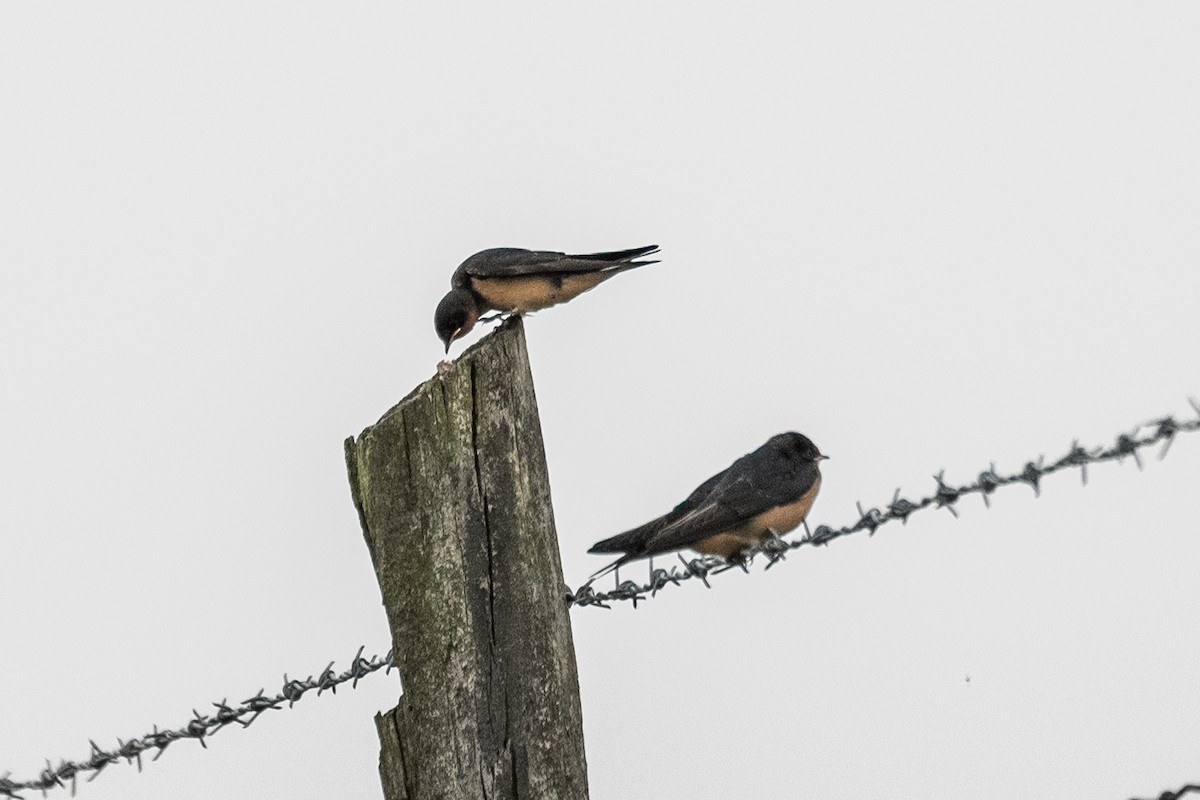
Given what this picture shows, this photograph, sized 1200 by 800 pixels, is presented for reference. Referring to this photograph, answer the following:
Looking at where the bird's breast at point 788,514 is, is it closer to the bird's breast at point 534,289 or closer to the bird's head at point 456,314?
the bird's breast at point 534,289

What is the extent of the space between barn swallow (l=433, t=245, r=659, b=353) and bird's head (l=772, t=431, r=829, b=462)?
108 centimetres

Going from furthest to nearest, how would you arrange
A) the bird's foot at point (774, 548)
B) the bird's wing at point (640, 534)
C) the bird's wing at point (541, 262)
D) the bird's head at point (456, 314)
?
the bird's head at point (456, 314)
the bird's wing at point (541, 262)
the bird's wing at point (640, 534)
the bird's foot at point (774, 548)

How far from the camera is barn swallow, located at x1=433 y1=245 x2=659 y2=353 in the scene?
7.78 m

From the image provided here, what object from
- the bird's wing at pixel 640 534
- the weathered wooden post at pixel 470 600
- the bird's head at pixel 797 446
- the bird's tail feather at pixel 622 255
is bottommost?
the weathered wooden post at pixel 470 600

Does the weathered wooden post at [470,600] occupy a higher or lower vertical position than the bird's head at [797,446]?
lower

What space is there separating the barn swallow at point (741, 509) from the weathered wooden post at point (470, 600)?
2.08 meters

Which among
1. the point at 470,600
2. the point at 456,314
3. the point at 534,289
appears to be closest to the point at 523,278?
the point at 534,289

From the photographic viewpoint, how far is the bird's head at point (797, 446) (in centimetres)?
741

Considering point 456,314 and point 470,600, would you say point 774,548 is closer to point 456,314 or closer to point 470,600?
point 470,600

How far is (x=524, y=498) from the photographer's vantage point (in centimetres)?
409

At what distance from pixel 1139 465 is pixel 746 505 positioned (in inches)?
128

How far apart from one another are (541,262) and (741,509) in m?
1.83

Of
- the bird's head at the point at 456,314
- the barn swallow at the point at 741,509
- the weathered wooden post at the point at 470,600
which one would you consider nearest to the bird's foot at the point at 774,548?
the barn swallow at the point at 741,509

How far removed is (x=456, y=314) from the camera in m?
8.30
